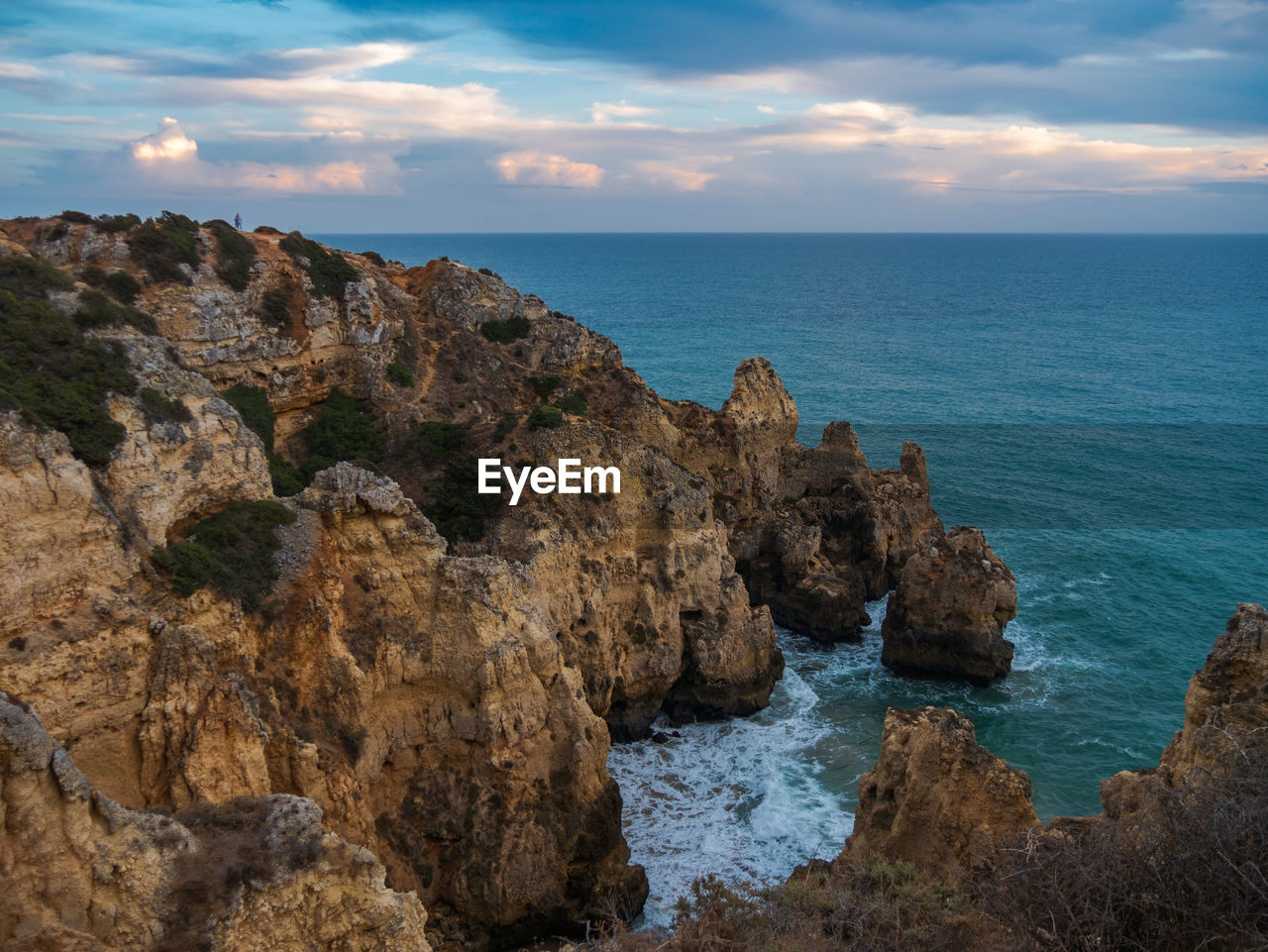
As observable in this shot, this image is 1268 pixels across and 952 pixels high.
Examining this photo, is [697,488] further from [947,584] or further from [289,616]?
[289,616]

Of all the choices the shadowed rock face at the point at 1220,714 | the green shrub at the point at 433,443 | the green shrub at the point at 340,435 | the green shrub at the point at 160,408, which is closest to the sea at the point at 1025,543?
the shadowed rock face at the point at 1220,714

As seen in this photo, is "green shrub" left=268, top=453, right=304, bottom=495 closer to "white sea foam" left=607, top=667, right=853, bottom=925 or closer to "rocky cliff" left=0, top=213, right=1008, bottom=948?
"rocky cliff" left=0, top=213, right=1008, bottom=948

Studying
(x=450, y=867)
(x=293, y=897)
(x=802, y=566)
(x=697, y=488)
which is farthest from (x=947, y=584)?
(x=293, y=897)

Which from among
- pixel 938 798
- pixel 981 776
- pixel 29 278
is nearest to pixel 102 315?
pixel 29 278

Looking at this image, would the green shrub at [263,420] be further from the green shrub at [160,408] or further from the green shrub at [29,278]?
the green shrub at [160,408]

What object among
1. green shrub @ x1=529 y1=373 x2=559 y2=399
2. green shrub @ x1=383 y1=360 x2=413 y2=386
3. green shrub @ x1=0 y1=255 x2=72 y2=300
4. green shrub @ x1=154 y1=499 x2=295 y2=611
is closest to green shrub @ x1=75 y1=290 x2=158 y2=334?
green shrub @ x1=0 y1=255 x2=72 y2=300

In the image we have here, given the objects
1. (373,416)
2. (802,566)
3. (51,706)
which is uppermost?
(373,416)
